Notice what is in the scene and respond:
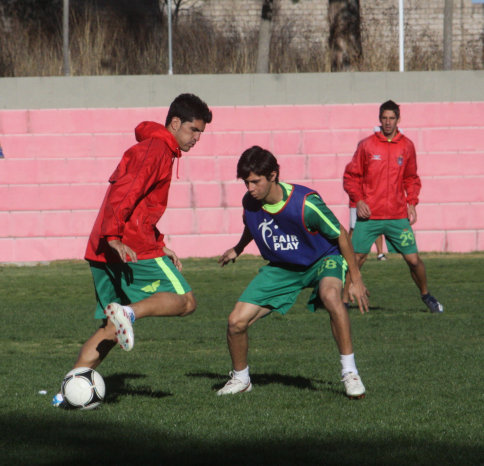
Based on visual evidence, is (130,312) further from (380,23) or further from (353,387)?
(380,23)

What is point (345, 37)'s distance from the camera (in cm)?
2002

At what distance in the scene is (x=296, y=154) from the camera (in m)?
16.9

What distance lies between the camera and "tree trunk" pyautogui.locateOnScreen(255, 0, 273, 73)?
61.8 ft

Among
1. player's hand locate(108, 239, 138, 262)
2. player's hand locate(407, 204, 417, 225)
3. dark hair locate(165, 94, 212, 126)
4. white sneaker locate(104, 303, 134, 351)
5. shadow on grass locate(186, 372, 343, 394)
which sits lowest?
shadow on grass locate(186, 372, 343, 394)

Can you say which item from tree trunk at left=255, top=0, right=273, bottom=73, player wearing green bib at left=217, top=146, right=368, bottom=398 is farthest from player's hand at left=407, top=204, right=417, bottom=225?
tree trunk at left=255, top=0, right=273, bottom=73

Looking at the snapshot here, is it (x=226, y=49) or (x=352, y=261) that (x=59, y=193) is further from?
(x=352, y=261)

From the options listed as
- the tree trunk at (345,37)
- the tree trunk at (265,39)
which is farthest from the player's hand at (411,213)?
the tree trunk at (345,37)

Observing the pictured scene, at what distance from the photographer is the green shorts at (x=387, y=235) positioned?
1022 cm

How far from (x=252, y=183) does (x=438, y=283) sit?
747 cm

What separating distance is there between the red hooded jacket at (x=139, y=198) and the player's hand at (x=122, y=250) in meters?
0.05

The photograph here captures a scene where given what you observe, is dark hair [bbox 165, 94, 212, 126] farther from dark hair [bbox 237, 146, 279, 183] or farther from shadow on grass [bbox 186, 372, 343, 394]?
shadow on grass [bbox 186, 372, 343, 394]

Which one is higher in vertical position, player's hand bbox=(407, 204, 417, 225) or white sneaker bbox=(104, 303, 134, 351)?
white sneaker bbox=(104, 303, 134, 351)

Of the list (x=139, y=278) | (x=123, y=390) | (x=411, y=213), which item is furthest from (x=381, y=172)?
(x=139, y=278)

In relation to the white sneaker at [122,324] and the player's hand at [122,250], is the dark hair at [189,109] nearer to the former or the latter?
the player's hand at [122,250]
